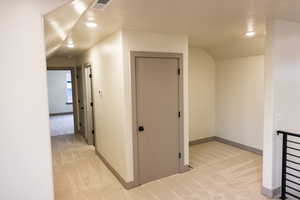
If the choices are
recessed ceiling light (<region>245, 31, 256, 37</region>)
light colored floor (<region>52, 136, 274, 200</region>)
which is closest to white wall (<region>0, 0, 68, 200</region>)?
light colored floor (<region>52, 136, 274, 200</region>)

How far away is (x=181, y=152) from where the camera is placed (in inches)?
145

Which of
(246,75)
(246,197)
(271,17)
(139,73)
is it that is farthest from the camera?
(246,75)

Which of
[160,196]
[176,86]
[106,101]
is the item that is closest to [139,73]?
[176,86]

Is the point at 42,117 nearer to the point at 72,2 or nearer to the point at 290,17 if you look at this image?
the point at 72,2

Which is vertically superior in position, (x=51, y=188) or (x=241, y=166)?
(x=51, y=188)

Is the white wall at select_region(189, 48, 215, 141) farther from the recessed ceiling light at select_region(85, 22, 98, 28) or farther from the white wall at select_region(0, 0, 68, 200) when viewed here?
the white wall at select_region(0, 0, 68, 200)

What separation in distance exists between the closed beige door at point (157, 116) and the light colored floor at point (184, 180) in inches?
9.8

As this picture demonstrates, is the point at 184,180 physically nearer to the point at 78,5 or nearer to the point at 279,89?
the point at 279,89

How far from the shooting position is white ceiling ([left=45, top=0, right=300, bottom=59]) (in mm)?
1979

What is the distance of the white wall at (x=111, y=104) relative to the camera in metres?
3.20

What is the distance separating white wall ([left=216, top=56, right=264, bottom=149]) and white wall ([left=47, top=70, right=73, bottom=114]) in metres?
8.11

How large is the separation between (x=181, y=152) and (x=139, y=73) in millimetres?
1539

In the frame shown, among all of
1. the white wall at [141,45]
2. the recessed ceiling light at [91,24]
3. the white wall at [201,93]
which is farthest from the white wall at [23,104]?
the white wall at [201,93]

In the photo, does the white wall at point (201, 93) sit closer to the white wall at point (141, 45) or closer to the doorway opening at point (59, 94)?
the white wall at point (141, 45)
